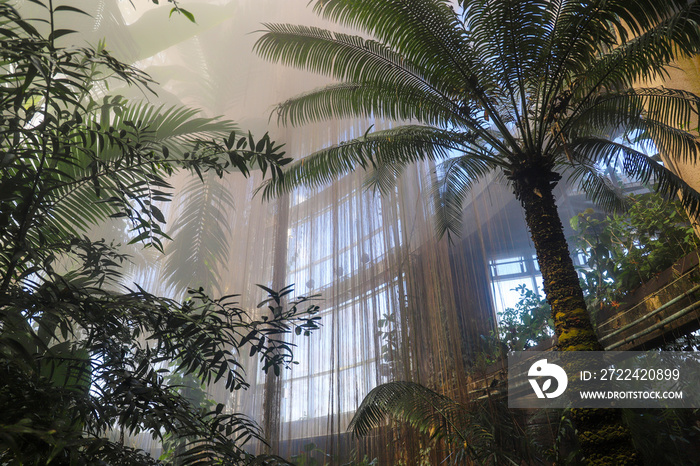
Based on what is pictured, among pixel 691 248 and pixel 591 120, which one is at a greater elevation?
pixel 591 120

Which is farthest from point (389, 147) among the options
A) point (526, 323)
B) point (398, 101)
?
point (526, 323)

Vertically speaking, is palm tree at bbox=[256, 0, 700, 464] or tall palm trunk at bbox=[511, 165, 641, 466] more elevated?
palm tree at bbox=[256, 0, 700, 464]

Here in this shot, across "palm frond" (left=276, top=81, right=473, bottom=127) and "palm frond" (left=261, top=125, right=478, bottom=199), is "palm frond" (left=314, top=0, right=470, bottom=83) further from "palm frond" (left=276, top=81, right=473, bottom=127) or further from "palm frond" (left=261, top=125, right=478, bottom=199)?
"palm frond" (left=261, top=125, right=478, bottom=199)

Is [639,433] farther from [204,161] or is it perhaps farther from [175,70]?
[175,70]

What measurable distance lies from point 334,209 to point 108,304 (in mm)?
4376

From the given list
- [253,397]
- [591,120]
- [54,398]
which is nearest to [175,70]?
[253,397]

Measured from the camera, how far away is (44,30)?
6.14 metres

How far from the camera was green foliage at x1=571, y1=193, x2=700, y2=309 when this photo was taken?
4.46 m

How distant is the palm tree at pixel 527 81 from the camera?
3012mm

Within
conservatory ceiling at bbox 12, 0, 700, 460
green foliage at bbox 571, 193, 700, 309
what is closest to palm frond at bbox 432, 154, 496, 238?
conservatory ceiling at bbox 12, 0, 700, 460

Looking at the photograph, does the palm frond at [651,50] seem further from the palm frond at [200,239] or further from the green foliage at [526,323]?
the palm frond at [200,239]

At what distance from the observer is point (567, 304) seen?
3000mm

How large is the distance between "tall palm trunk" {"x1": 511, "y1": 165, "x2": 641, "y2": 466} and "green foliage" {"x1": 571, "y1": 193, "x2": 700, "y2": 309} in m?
1.76

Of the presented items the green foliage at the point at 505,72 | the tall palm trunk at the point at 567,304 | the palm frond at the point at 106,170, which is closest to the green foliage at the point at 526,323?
the green foliage at the point at 505,72
